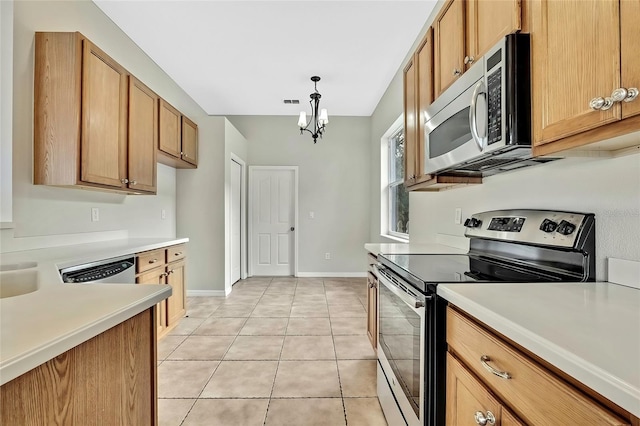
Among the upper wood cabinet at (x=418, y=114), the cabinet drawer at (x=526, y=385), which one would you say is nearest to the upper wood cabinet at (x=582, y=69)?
the cabinet drawer at (x=526, y=385)

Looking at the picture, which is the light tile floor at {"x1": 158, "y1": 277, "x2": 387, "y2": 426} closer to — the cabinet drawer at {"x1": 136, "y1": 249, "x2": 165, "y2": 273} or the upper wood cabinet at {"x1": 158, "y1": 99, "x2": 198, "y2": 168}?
the cabinet drawer at {"x1": 136, "y1": 249, "x2": 165, "y2": 273}

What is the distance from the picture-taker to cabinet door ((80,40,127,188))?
2.16 m

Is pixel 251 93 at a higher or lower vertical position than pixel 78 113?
higher

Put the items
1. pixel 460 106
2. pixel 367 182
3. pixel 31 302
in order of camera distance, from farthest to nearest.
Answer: pixel 367 182 < pixel 460 106 < pixel 31 302

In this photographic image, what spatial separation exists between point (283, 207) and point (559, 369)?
521 centimetres

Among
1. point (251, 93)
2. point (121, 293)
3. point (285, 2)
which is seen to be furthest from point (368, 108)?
point (121, 293)

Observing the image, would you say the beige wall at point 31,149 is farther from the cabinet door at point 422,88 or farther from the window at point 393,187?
the window at point 393,187

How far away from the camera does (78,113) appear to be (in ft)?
6.91

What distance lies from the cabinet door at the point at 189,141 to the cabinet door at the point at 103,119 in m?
1.23

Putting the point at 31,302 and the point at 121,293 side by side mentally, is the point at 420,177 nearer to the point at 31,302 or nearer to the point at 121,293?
the point at 121,293

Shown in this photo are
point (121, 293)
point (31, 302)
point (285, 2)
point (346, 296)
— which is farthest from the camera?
point (346, 296)

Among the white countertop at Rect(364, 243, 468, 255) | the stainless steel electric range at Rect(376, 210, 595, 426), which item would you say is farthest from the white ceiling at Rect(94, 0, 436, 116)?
the stainless steel electric range at Rect(376, 210, 595, 426)

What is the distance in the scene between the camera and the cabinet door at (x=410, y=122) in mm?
2264

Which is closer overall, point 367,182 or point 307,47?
point 307,47
